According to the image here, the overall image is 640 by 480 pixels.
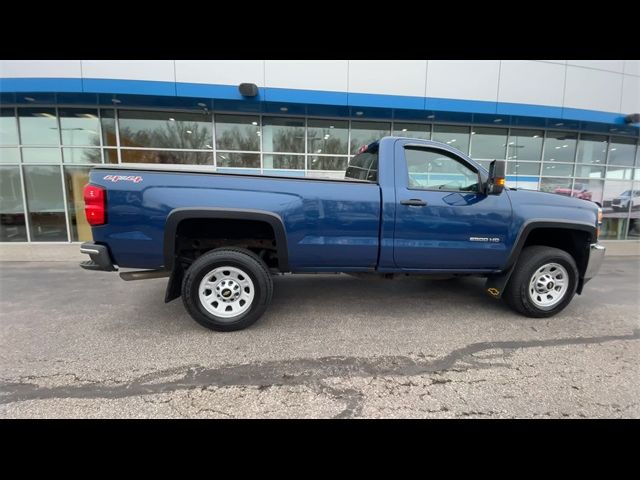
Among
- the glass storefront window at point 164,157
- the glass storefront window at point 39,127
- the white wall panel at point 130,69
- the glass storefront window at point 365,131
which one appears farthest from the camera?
the glass storefront window at point 365,131

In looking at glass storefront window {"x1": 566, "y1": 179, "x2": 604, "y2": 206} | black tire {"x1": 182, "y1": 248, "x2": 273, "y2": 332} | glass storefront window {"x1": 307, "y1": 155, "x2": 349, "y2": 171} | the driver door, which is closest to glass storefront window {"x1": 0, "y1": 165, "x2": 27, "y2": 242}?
glass storefront window {"x1": 307, "y1": 155, "x2": 349, "y2": 171}

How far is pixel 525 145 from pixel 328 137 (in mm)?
6467

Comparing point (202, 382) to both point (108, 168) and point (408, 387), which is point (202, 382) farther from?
point (108, 168)

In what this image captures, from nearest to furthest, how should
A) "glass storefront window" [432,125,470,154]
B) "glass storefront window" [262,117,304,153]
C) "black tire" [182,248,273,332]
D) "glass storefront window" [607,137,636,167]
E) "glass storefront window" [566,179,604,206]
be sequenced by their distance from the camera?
"black tire" [182,248,273,332], "glass storefront window" [262,117,304,153], "glass storefront window" [432,125,470,154], "glass storefront window" [566,179,604,206], "glass storefront window" [607,137,636,167]

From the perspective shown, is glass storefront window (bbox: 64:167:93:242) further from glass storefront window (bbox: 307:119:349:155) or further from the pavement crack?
the pavement crack

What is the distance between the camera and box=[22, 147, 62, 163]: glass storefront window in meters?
7.79

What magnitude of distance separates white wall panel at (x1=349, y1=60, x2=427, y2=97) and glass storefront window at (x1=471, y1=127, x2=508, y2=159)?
2.77 meters

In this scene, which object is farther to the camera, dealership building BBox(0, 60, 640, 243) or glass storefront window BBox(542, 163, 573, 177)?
glass storefront window BBox(542, 163, 573, 177)

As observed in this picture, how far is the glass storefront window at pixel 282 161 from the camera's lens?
8617mm

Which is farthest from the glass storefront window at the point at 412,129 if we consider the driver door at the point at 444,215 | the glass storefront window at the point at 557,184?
the driver door at the point at 444,215

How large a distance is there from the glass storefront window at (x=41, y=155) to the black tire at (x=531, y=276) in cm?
1063

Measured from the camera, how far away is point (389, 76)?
743 centimetres

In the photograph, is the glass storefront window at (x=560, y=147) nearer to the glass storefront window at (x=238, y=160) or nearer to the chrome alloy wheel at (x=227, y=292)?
the glass storefront window at (x=238, y=160)

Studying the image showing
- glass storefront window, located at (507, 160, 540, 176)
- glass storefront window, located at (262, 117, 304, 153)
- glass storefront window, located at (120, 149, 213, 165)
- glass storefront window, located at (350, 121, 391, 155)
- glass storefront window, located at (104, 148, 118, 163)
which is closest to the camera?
glass storefront window, located at (104, 148, 118, 163)
